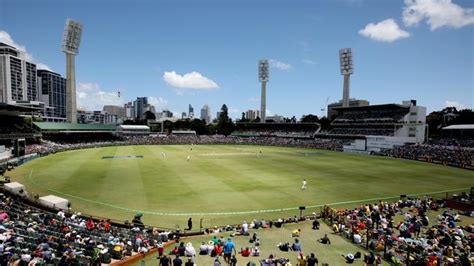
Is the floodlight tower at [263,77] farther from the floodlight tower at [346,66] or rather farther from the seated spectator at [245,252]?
the seated spectator at [245,252]

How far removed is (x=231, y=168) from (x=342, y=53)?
7508cm

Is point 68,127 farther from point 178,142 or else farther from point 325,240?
point 325,240

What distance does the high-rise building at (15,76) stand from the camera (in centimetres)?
16238

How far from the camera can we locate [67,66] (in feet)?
281

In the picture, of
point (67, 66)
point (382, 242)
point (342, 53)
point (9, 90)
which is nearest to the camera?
point (382, 242)

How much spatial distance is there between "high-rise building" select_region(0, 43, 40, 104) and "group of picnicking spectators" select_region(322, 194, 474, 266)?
18478cm

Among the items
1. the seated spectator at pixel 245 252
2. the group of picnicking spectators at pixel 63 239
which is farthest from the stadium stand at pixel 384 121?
the group of picnicking spectators at pixel 63 239

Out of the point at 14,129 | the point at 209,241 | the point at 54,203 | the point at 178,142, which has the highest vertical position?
the point at 14,129

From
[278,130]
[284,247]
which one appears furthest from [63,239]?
[278,130]

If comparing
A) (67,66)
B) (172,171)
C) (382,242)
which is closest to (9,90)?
(67,66)

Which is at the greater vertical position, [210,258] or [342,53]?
[342,53]

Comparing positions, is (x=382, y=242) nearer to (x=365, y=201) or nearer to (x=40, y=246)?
(x=365, y=201)

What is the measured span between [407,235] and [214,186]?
18.7m

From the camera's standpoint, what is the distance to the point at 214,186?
30.2 m
